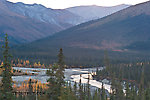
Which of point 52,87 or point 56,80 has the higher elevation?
point 56,80

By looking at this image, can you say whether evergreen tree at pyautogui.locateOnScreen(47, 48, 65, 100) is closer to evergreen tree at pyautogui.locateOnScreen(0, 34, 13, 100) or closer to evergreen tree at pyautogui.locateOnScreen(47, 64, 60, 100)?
evergreen tree at pyautogui.locateOnScreen(47, 64, 60, 100)

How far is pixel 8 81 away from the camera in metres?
25.0

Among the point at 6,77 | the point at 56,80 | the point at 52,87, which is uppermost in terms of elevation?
the point at 6,77

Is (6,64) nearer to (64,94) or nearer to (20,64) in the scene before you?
(64,94)

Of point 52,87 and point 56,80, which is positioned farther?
point 52,87

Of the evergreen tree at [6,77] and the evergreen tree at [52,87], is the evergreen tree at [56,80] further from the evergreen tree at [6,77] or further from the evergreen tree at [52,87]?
the evergreen tree at [6,77]

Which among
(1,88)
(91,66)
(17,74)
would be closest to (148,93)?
(1,88)

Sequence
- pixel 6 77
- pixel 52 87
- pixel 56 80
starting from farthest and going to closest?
pixel 52 87 → pixel 56 80 → pixel 6 77

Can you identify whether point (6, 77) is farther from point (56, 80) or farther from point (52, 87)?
point (56, 80)

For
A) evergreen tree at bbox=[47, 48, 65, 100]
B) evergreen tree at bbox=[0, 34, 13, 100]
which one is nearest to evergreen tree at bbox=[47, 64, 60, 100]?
evergreen tree at bbox=[47, 48, 65, 100]

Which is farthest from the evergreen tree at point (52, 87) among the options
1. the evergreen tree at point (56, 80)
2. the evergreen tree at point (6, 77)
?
the evergreen tree at point (6, 77)

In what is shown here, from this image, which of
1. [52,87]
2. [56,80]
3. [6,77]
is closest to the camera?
[6,77]

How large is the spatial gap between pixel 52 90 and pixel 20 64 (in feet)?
564

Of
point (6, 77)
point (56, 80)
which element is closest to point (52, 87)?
point (56, 80)
